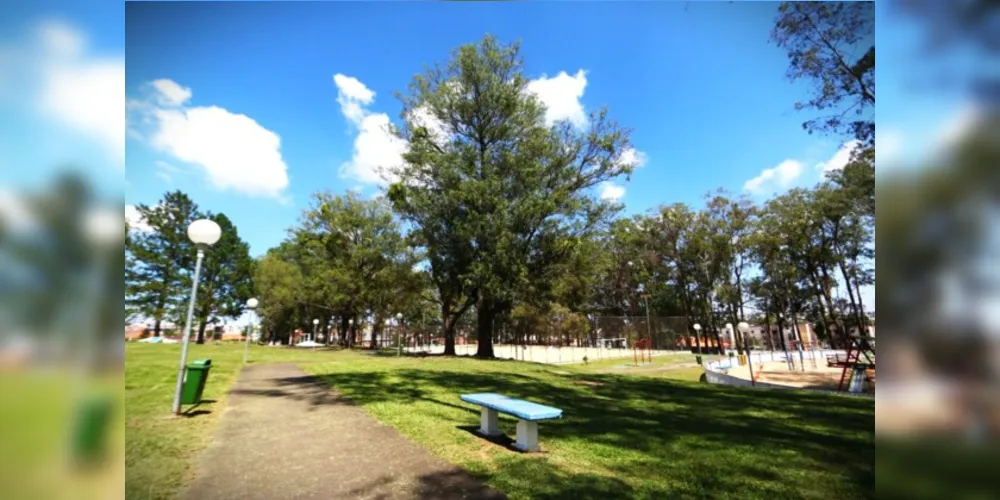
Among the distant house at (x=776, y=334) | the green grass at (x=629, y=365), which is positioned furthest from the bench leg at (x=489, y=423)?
the distant house at (x=776, y=334)

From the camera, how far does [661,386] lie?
10727mm

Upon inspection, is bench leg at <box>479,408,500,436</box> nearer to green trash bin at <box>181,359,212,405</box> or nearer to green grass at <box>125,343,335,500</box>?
green grass at <box>125,343,335,500</box>

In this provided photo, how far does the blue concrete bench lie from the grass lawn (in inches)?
7.5

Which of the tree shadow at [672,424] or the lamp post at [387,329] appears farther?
the lamp post at [387,329]

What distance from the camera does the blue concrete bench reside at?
399cm

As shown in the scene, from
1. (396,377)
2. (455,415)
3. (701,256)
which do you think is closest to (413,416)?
(455,415)

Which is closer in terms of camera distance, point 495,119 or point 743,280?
point 495,119

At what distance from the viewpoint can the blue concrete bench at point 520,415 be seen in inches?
157

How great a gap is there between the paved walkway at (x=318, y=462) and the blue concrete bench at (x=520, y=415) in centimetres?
84

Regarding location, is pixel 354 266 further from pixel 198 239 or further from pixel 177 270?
pixel 198 239

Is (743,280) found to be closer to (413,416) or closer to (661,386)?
(661,386)

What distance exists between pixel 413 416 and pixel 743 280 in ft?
112

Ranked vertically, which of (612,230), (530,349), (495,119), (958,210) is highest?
(495,119)

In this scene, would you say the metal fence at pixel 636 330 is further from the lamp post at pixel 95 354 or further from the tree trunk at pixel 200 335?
the lamp post at pixel 95 354
